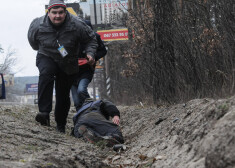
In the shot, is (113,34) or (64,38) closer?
(64,38)

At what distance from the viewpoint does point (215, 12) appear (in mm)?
6082

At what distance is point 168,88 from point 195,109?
317cm

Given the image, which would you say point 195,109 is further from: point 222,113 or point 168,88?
point 168,88

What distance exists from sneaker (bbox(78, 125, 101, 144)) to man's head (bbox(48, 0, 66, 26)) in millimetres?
1358

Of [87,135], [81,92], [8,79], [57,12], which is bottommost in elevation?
[8,79]

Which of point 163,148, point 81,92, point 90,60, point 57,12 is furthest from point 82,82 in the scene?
point 163,148

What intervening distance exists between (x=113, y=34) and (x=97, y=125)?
2314 centimetres

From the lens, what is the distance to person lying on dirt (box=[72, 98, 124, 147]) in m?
5.25

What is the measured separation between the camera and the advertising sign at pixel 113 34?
28.0 m

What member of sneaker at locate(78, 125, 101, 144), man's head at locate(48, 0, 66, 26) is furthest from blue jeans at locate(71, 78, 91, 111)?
sneaker at locate(78, 125, 101, 144)

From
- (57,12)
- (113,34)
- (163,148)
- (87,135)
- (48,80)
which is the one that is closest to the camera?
(163,148)

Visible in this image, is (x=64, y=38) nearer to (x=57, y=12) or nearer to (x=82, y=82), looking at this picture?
(x=57, y=12)

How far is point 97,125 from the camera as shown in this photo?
5.39 m

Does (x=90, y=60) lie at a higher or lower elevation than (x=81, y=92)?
higher
